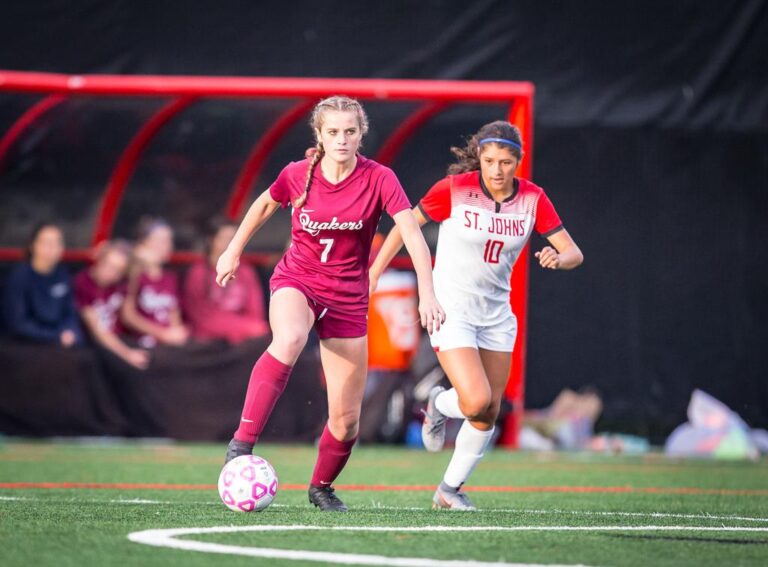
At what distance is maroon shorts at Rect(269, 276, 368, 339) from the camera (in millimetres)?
6090

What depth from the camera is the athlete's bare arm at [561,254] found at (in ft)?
21.0

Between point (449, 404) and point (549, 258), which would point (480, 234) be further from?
point (449, 404)

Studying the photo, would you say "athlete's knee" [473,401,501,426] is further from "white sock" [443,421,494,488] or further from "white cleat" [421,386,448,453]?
"white cleat" [421,386,448,453]

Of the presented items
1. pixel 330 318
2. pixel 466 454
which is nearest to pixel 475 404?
pixel 466 454

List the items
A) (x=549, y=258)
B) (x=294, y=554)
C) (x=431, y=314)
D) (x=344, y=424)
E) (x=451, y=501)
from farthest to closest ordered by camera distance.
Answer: (x=451, y=501) < (x=549, y=258) < (x=344, y=424) < (x=431, y=314) < (x=294, y=554)

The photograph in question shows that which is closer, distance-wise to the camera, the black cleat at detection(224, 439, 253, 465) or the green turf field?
the green turf field

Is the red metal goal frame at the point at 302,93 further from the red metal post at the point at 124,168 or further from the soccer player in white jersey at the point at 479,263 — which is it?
the soccer player in white jersey at the point at 479,263

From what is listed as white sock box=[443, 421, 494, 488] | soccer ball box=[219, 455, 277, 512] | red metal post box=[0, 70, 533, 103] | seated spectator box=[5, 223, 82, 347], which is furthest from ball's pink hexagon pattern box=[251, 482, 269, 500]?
seated spectator box=[5, 223, 82, 347]

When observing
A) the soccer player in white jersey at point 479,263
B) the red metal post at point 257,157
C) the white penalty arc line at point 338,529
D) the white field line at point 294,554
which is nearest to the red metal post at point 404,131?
the red metal post at point 257,157

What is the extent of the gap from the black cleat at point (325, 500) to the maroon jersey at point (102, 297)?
6513mm

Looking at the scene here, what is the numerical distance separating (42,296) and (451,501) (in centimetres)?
634

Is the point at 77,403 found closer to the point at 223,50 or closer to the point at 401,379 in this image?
the point at 401,379

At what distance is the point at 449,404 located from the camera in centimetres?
709

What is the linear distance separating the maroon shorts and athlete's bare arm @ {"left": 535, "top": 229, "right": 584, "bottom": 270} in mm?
876
